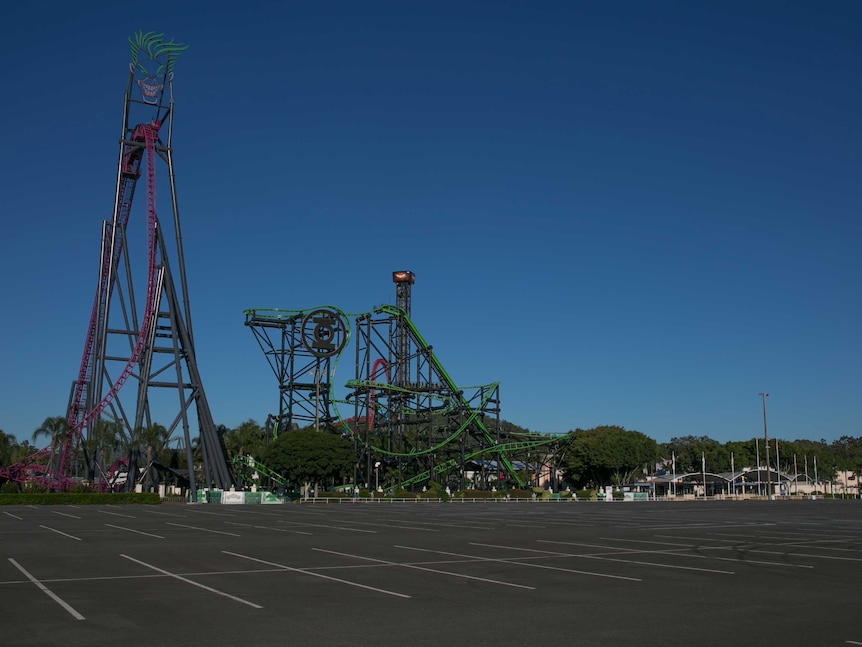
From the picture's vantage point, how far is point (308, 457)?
83.4 meters

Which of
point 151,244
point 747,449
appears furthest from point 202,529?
point 747,449

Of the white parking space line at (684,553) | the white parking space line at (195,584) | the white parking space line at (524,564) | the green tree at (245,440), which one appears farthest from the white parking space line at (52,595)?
the green tree at (245,440)

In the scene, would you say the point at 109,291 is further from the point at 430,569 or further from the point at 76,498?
the point at 430,569

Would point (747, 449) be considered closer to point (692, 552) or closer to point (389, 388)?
point (389, 388)

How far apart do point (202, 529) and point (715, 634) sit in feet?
83.0

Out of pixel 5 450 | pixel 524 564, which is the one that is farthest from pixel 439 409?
pixel 524 564

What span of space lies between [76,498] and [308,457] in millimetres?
24526

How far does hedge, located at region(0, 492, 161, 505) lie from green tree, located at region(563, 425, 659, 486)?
191 feet

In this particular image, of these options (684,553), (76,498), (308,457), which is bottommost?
(76,498)

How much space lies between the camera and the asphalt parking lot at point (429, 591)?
34.8ft

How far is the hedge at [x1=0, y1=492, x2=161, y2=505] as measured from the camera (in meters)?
63.3

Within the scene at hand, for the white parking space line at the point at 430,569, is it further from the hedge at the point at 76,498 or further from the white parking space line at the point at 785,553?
the hedge at the point at 76,498

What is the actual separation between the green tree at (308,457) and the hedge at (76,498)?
1878 centimetres

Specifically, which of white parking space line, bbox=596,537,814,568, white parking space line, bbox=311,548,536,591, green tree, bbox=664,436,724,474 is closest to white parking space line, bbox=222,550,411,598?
white parking space line, bbox=311,548,536,591
